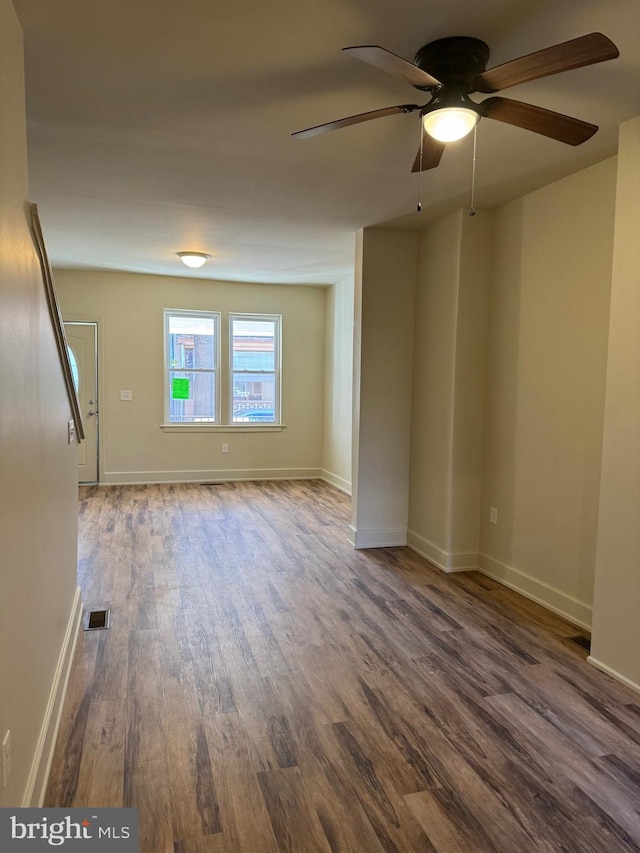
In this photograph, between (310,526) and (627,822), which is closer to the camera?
(627,822)

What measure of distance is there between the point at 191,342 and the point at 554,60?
5.85 m

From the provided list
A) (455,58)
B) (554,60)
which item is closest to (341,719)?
(554,60)

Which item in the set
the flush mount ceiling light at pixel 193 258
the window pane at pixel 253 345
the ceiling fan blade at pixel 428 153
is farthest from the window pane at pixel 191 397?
the ceiling fan blade at pixel 428 153

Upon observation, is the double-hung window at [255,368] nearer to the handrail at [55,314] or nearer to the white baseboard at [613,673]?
the handrail at [55,314]

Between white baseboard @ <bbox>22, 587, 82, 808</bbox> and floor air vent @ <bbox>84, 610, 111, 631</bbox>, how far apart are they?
16 cm

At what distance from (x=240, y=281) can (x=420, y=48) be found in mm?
5227

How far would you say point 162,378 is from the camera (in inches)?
268

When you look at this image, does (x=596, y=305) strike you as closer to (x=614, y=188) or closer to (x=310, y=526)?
(x=614, y=188)

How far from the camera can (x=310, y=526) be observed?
16.4ft

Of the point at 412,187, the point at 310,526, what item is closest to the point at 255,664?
the point at 310,526

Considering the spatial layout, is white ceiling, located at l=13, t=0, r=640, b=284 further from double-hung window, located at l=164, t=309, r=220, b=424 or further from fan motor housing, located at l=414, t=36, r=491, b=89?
double-hung window, located at l=164, t=309, r=220, b=424

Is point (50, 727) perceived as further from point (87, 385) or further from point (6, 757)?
point (87, 385)

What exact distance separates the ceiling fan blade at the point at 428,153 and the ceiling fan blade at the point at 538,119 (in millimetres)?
357

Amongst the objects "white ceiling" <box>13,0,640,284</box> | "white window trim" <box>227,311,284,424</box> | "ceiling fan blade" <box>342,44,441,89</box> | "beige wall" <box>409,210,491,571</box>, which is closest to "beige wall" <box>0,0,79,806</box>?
"white ceiling" <box>13,0,640,284</box>
